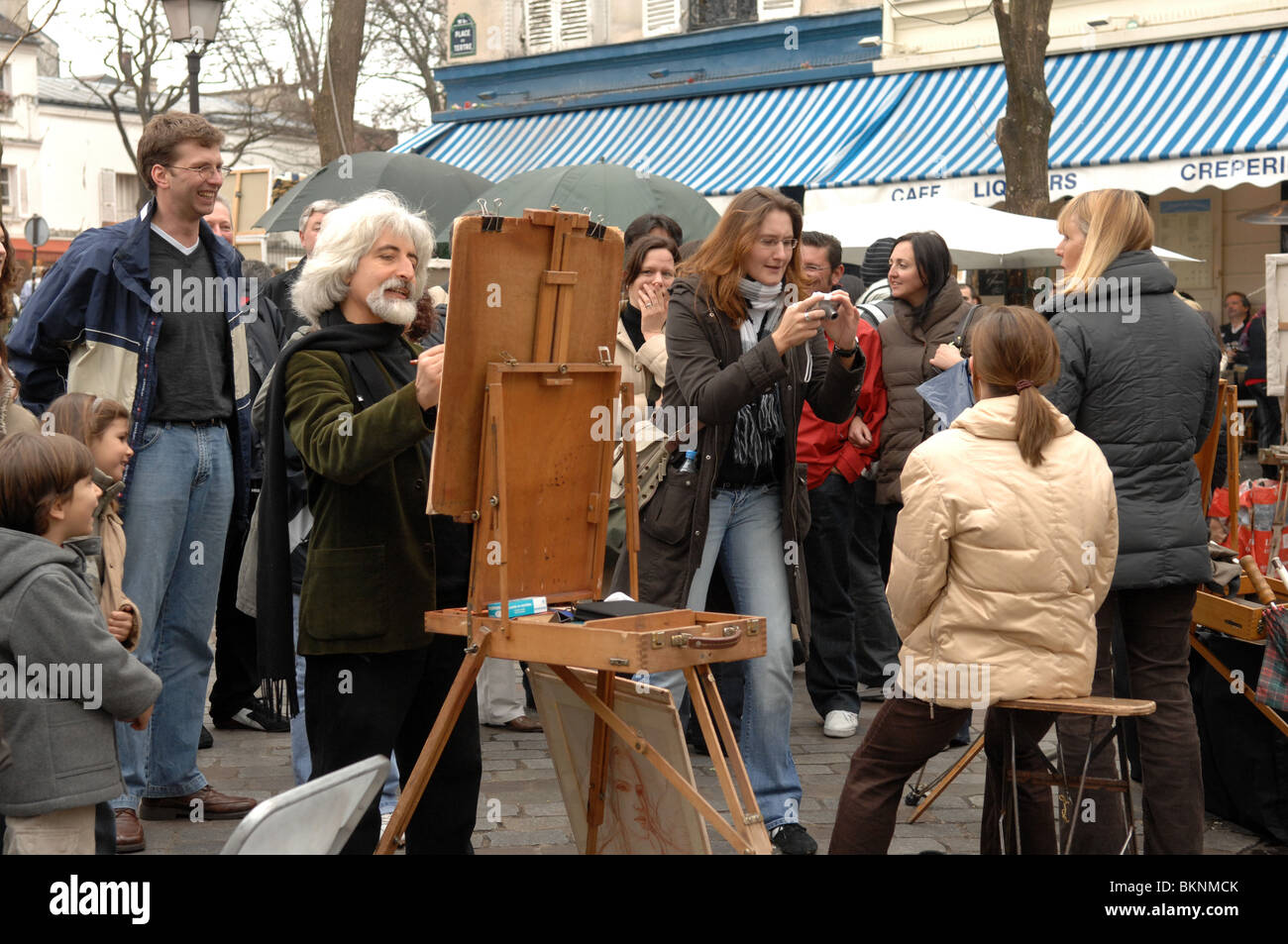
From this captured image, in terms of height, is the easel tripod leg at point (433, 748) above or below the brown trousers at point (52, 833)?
above

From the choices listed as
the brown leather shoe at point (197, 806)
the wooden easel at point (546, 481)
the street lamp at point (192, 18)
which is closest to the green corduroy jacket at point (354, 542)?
the wooden easel at point (546, 481)

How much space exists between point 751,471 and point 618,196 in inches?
239

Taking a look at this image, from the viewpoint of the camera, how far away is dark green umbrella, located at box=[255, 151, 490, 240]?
37.6 ft

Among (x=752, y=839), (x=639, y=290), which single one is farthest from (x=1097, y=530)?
(x=639, y=290)

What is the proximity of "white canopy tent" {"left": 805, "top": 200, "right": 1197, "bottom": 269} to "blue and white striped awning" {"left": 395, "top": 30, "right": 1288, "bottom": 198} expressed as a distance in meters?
3.89

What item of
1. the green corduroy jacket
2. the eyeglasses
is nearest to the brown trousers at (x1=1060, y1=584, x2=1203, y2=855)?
the green corduroy jacket

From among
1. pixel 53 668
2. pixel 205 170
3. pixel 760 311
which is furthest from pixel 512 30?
pixel 53 668

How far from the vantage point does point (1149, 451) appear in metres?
4.76

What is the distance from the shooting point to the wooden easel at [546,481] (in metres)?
3.61

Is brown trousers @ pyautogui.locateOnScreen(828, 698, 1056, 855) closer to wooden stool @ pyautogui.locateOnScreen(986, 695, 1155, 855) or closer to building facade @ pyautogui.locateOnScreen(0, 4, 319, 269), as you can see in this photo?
wooden stool @ pyautogui.locateOnScreen(986, 695, 1155, 855)

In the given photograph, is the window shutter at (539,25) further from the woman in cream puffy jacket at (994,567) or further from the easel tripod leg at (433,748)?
the easel tripod leg at (433,748)

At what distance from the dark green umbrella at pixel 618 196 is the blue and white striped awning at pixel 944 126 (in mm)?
5568

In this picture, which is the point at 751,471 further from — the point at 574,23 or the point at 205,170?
the point at 574,23
